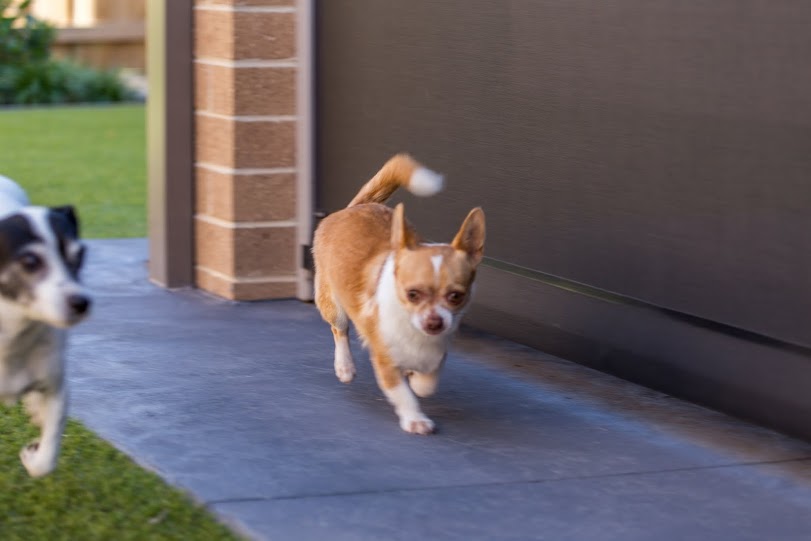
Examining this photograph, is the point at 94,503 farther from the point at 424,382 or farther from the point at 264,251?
the point at 264,251

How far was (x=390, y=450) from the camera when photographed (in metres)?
4.48

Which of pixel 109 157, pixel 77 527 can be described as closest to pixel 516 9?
pixel 77 527

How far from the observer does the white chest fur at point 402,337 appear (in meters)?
4.71

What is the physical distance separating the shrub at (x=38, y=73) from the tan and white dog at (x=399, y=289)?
45.5ft

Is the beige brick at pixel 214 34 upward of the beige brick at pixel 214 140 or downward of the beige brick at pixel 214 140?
upward

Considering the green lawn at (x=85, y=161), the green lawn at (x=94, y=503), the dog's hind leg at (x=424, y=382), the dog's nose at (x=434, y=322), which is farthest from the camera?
the green lawn at (x=85, y=161)

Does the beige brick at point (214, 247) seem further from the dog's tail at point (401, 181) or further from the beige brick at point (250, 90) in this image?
the dog's tail at point (401, 181)

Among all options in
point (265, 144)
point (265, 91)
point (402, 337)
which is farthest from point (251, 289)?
point (402, 337)

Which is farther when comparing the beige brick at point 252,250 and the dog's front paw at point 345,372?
the beige brick at point 252,250

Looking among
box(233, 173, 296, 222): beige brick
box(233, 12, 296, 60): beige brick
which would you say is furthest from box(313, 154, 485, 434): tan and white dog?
box(233, 12, 296, 60): beige brick

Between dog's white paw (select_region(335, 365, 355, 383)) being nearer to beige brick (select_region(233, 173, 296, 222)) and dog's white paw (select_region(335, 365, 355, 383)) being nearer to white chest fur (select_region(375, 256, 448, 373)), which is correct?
white chest fur (select_region(375, 256, 448, 373))

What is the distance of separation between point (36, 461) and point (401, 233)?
146 cm

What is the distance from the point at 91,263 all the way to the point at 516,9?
3.18m

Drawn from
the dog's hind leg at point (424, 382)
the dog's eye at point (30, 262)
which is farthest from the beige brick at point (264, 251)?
the dog's eye at point (30, 262)
